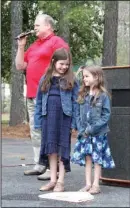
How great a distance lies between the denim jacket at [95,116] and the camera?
583 centimetres

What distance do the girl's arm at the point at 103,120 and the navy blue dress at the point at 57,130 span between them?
286 millimetres

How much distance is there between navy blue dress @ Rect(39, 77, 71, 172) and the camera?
6004 millimetres

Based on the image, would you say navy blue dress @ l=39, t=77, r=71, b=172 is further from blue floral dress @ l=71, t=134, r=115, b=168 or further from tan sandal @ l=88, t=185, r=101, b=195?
tan sandal @ l=88, t=185, r=101, b=195

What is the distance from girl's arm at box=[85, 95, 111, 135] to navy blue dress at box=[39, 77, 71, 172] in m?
0.29

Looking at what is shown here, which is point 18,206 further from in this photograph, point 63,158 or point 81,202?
point 63,158

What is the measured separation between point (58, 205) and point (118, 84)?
6.14 feet

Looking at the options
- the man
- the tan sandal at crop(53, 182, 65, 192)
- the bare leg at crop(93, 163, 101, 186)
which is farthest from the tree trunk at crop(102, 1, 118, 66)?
the tan sandal at crop(53, 182, 65, 192)

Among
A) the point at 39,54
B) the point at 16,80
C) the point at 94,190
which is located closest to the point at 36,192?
the point at 94,190

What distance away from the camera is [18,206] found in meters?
4.85

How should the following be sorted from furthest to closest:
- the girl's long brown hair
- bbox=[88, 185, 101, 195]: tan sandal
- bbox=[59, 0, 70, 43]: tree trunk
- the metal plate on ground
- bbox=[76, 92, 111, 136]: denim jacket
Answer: bbox=[59, 0, 70, 43]: tree trunk, the girl's long brown hair, bbox=[76, 92, 111, 136]: denim jacket, bbox=[88, 185, 101, 195]: tan sandal, the metal plate on ground

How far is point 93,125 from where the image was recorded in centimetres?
581

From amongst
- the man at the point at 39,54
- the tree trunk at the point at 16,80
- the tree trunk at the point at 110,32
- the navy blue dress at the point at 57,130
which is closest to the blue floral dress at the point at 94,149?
the navy blue dress at the point at 57,130

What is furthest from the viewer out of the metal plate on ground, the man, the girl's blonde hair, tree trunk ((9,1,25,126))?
tree trunk ((9,1,25,126))

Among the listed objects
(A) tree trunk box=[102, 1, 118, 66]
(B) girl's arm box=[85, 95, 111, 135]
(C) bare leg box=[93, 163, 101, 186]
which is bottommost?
(C) bare leg box=[93, 163, 101, 186]
